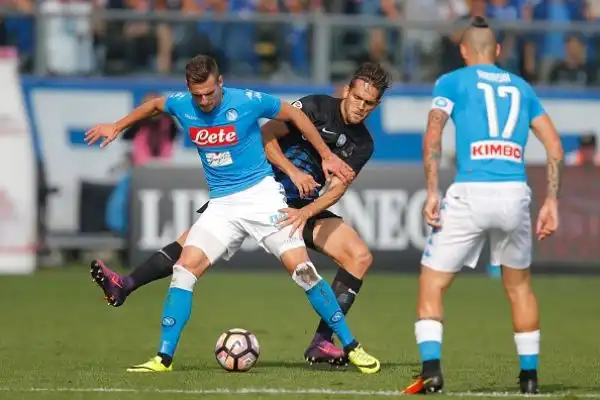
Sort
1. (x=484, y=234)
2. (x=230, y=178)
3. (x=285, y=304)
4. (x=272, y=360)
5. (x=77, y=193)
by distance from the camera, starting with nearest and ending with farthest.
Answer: (x=484, y=234) < (x=230, y=178) < (x=272, y=360) < (x=285, y=304) < (x=77, y=193)

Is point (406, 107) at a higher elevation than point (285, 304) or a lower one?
higher

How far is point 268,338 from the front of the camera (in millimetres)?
12656

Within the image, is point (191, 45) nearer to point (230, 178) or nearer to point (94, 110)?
point (94, 110)

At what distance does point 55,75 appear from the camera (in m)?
21.7

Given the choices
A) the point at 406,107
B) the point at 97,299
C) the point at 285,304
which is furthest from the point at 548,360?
the point at 406,107

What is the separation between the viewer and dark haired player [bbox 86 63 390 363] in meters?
10.4

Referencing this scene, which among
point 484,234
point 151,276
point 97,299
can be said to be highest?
point 484,234

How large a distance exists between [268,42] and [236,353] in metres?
12.7

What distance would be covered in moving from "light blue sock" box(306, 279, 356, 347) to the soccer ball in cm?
52

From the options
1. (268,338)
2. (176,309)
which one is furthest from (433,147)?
(268,338)

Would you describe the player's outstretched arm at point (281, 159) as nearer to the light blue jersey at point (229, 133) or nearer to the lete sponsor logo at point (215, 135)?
the light blue jersey at point (229, 133)

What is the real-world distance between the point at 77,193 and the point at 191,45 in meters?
2.86

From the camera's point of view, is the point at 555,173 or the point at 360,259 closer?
the point at 555,173

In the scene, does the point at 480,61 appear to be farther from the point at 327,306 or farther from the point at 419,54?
the point at 419,54
